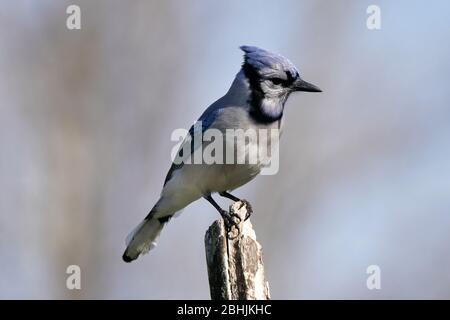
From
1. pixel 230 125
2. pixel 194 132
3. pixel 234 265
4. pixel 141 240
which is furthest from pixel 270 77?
pixel 234 265

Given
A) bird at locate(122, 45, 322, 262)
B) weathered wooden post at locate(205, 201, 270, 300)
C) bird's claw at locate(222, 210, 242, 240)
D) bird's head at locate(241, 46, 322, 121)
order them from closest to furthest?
1. weathered wooden post at locate(205, 201, 270, 300)
2. bird's claw at locate(222, 210, 242, 240)
3. bird at locate(122, 45, 322, 262)
4. bird's head at locate(241, 46, 322, 121)

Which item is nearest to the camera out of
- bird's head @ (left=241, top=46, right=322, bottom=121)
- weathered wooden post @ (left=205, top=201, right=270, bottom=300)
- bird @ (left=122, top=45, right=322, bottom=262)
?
weathered wooden post @ (left=205, top=201, right=270, bottom=300)

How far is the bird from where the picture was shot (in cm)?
575

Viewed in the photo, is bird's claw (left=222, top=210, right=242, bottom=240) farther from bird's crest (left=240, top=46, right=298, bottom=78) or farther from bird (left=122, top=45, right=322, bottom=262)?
bird's crest (left=240, top=46, right=298, bottom=78)

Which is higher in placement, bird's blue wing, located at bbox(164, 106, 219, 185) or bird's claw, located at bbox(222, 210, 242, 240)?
bird's blue wing, located at bbox(164, 106, 219, 185)

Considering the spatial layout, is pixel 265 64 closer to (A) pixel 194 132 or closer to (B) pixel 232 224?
(A) pixel 194 132

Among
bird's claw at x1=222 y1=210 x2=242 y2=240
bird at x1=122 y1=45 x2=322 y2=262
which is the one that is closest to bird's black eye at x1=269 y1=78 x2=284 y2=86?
bird at x1=122 y1=45 x2=322 y2=262

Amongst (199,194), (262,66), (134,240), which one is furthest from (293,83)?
(134,240)

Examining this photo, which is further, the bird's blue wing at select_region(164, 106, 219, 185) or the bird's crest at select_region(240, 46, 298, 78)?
the bird's crest at select_region(240, 46, 298, 78)

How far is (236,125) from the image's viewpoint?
5.71 meters

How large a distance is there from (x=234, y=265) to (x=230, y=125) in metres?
1.66

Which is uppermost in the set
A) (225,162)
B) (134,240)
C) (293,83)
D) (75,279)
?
(293,83)

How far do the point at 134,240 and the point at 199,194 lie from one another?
559mm
